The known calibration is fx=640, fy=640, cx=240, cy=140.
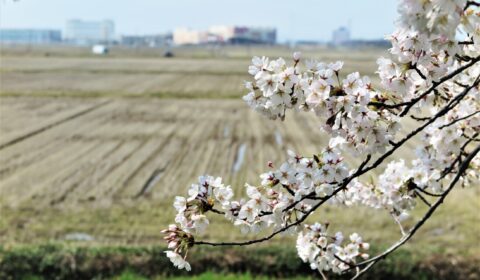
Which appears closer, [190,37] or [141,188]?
[141,188]

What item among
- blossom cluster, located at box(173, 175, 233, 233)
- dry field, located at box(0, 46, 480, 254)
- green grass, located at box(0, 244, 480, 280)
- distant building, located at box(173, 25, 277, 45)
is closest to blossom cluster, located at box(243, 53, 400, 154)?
blossom cluster, located at box(173, 175, 233, 233)

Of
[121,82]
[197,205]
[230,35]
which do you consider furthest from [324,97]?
[230,35]

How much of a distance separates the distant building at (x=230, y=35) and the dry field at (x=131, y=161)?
135 m

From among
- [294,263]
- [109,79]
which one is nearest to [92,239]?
[294,263]

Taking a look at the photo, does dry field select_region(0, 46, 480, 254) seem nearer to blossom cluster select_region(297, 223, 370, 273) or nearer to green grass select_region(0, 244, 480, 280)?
green grass select_region(0, 244, 480, 280)

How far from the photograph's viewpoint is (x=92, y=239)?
1305 centimetres

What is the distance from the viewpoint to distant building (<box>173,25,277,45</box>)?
173 m

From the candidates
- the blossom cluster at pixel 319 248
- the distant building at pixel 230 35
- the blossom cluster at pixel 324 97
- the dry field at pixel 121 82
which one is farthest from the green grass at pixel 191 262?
the distant building at pixel 230 35

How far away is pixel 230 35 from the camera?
598ft

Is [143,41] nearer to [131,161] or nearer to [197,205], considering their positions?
[131,161]

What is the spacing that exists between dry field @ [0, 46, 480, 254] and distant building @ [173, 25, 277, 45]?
13501 cm

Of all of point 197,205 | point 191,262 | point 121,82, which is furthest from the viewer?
point 121,82

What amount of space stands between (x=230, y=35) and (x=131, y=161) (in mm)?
164844

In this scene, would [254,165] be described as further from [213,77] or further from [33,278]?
[213,77]
